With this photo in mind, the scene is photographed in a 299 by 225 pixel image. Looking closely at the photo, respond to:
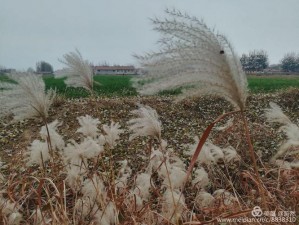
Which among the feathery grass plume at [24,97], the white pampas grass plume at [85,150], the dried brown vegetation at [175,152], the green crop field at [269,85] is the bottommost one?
the green crop field at [269,85]

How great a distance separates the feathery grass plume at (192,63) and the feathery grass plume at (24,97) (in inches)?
28.9

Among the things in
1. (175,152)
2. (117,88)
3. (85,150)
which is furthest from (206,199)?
(117,88)

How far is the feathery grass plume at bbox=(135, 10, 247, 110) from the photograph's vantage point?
1.42m

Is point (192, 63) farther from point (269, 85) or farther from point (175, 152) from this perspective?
point (269, 85)

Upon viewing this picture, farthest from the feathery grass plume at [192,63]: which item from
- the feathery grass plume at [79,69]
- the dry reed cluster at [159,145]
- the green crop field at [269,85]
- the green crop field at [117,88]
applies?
the green crop field at [269,85]

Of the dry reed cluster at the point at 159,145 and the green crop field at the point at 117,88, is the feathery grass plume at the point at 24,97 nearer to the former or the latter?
the dry reed cluster at the point at 159,145

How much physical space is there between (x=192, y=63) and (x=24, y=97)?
1014mm

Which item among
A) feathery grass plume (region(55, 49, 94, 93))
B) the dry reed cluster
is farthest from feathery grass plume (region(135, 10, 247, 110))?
feathery grass plume (region(55, 49, 94, 93))

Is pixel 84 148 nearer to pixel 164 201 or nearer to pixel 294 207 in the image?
pixel 164 201

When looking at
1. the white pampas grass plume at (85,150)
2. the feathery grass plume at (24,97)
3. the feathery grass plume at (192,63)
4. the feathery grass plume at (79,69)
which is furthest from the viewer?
the feathery grass plume at (79,69)

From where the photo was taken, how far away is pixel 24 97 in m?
1.97

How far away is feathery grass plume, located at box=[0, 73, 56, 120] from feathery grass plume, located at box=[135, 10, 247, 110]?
734 millimetres

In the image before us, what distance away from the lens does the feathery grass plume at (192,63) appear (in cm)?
142

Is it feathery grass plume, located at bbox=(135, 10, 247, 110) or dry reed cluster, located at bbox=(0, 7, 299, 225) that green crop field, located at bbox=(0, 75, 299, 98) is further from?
feathery grass plume, located at bbox=(135, 10, 247, 110)
